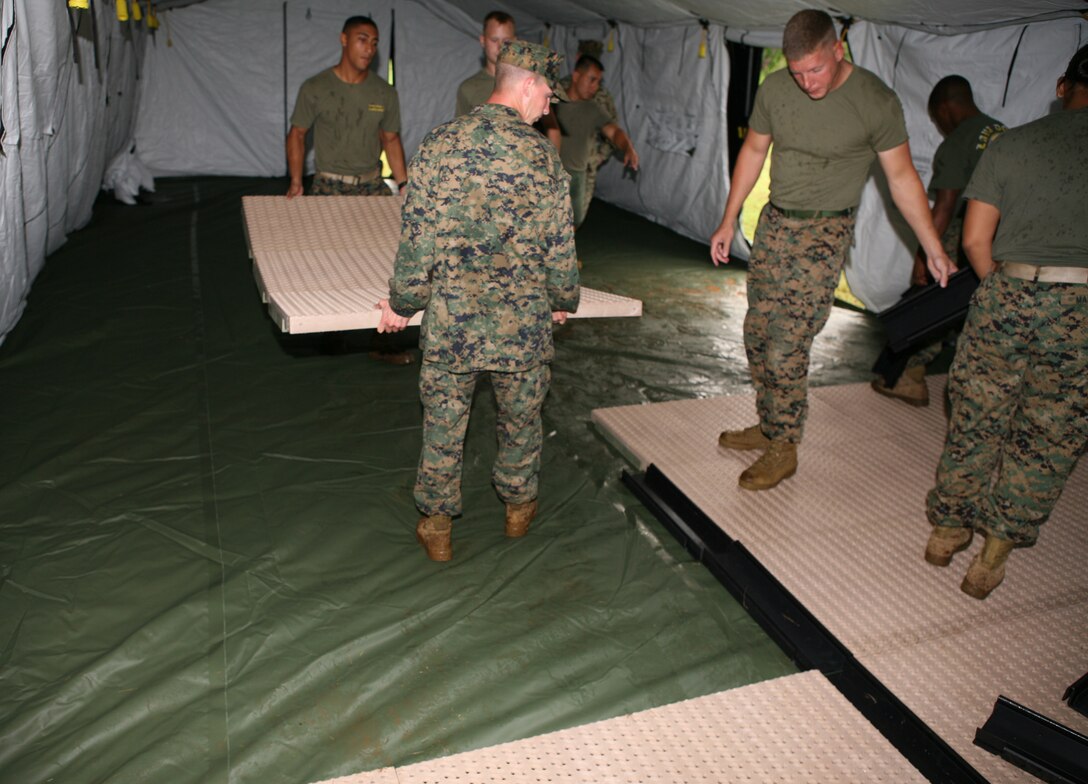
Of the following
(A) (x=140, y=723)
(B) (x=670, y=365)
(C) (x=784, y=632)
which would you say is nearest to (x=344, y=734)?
(A) (x=140, y=723)

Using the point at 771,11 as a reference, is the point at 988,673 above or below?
below

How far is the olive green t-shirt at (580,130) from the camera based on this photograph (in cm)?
537

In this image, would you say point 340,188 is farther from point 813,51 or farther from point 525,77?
point 813,51

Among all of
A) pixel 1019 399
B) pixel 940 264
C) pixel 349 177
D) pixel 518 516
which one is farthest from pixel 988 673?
pixel 349 177

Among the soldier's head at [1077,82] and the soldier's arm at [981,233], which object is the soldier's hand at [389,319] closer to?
the soldier's arm at [981,233]

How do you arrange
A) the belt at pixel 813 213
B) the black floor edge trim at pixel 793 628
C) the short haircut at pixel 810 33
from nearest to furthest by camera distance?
the black floor edge trim at pixel 793 628 → the short haircut at pixel 810 33 → the belt at pixel 813 213

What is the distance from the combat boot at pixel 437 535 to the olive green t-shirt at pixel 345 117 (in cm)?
249

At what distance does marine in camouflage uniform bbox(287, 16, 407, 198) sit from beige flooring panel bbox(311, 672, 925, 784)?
10.3ft

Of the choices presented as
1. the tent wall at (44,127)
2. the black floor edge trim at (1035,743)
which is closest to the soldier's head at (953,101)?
the black floor edge trim at (1035,743)

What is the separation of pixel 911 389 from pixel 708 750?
2771 millimetres

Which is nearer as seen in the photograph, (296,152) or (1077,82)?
(1077,82)

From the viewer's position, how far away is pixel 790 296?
10.00 ft

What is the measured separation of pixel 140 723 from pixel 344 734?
0.50 meters

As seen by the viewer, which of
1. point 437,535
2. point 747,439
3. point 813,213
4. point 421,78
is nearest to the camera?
point 437,535
